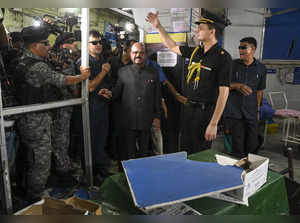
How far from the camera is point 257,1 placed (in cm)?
60

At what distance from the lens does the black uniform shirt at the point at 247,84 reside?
146 centimetres

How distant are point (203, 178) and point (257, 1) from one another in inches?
24.2

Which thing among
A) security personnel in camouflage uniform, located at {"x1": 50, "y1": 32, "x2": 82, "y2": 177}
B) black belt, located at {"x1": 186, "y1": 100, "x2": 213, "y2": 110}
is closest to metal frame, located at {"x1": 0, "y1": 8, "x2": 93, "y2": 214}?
security personnel in camouflage uniform, located at {"x1": 50, "y1": 32, "x2": 82, "y2": 177}

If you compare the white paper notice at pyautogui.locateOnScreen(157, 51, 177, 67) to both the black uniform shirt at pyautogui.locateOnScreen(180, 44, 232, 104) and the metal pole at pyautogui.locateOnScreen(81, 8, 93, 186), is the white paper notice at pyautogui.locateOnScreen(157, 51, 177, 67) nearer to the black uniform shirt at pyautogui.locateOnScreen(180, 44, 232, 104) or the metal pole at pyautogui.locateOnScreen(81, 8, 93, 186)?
→ the black uniform shirt at pyautogui.locateOnScreen(180, 44, 232, 104)

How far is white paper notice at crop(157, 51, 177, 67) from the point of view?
1.48 meters

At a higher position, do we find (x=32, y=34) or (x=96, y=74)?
(x=32, y=34)

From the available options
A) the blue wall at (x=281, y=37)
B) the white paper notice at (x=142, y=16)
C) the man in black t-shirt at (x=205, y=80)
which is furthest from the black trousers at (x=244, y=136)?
the white paper notice at (x=142, y=16)

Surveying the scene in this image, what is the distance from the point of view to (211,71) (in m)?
1.43

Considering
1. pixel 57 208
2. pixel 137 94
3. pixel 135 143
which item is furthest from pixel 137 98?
pixel 57 208

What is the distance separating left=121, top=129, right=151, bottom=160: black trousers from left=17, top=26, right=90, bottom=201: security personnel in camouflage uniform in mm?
524

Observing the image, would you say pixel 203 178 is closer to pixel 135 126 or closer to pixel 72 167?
pixel 135 126

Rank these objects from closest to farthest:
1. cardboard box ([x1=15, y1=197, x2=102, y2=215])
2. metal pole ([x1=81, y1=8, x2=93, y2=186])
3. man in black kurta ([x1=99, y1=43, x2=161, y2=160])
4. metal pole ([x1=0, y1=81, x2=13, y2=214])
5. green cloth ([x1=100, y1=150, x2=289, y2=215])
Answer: green cloth ([x1=100, y1=150, x2=289, y2=215])
cardboard box ([x1=15, y1=197, x2=102, y2=215])
metal pole ([x1=0, y1=81, x2=13, y2=214])
metal pole ([x1=81, y1=8, x2=93, y2=186])
man in black kurta ([x1=99, y1=43, x2=161, y2=160])

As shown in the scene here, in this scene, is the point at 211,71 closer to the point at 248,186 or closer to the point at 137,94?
the point at 137,94

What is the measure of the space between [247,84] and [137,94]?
76cm
